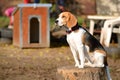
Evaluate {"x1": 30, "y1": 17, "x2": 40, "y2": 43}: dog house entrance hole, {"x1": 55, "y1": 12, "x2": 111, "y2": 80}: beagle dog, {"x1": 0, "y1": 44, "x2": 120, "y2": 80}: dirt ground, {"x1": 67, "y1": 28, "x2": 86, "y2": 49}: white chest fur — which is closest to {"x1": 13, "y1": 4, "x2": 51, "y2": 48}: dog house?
{"x1": 0, "y1": 44, "x2": 120, "y2": 80}: dirt ground

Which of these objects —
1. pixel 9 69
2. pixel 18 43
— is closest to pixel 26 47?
pixel 18 43

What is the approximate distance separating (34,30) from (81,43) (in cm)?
764

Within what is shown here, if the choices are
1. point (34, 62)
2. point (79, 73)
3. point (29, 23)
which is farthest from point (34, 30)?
point (79, 73)

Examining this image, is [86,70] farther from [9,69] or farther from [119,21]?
[119,21]

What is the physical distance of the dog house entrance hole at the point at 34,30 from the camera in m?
14.3

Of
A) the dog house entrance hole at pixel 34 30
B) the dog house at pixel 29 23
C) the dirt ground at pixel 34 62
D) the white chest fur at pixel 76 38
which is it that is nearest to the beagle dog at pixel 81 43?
the white chest fur at pixel 76 38

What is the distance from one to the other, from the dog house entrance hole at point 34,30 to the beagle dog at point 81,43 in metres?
7.13

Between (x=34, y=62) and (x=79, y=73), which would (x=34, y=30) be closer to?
(x=34, y=62)

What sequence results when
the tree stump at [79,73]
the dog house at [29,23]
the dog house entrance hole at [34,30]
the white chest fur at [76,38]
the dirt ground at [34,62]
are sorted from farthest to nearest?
the dog house entrance hole at [34,30] < the dog house at [29,23] < the dirt ground at [34,62] < the tree stump at [79,73] < the white chest fur at [76,38]

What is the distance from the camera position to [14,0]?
22.9 meters

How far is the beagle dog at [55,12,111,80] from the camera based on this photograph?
6.92 meters

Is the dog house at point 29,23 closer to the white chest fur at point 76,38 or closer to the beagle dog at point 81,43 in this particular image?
the beagle dog at point 81,43

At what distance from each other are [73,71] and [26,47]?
20.0 feet

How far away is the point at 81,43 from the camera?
691 centimetres
